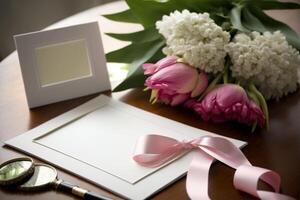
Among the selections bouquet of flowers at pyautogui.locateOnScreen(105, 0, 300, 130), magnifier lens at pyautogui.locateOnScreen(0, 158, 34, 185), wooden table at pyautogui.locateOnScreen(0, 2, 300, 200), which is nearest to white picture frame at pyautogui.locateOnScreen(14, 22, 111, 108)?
wooden table at pyautogui.locateOnScreen(0, 2, 300, 200)

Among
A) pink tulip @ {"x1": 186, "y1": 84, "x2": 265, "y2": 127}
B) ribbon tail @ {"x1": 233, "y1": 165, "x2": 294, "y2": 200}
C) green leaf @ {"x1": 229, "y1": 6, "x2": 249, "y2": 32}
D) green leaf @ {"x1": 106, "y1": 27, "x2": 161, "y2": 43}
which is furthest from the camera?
green leaf @ {"x1": 106, "y1": 27, "x2": 161, "y2": 43}

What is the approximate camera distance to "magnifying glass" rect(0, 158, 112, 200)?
2.43 ft

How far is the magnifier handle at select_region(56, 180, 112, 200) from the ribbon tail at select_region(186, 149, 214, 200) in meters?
0.13

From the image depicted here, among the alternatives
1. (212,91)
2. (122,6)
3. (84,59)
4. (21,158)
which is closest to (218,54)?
(212,91)

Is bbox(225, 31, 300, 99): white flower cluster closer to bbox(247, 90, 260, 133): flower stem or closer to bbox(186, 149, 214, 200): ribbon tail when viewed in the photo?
bbox(247, 90, 260, 133): flower stem

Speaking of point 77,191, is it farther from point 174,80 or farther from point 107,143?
point 174,80

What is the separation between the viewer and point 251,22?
3.43 feet

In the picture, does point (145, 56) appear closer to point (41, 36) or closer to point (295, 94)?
point (41, 36)

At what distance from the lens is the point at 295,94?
3.35 ft

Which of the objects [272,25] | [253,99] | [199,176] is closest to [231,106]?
[253,99]

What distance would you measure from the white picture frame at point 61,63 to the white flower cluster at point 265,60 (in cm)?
29

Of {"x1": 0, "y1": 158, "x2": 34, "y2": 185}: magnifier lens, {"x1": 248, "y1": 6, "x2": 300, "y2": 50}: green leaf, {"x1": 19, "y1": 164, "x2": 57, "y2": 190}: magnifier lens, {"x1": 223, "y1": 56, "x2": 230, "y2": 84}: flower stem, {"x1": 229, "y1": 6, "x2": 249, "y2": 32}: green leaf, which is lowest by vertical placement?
{"x1": 19, "y1": 164, "x2": 57, "y2": 190}: magnifier lens

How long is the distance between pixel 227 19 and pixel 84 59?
316 millimetres

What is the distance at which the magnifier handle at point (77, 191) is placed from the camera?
28.4 inches
